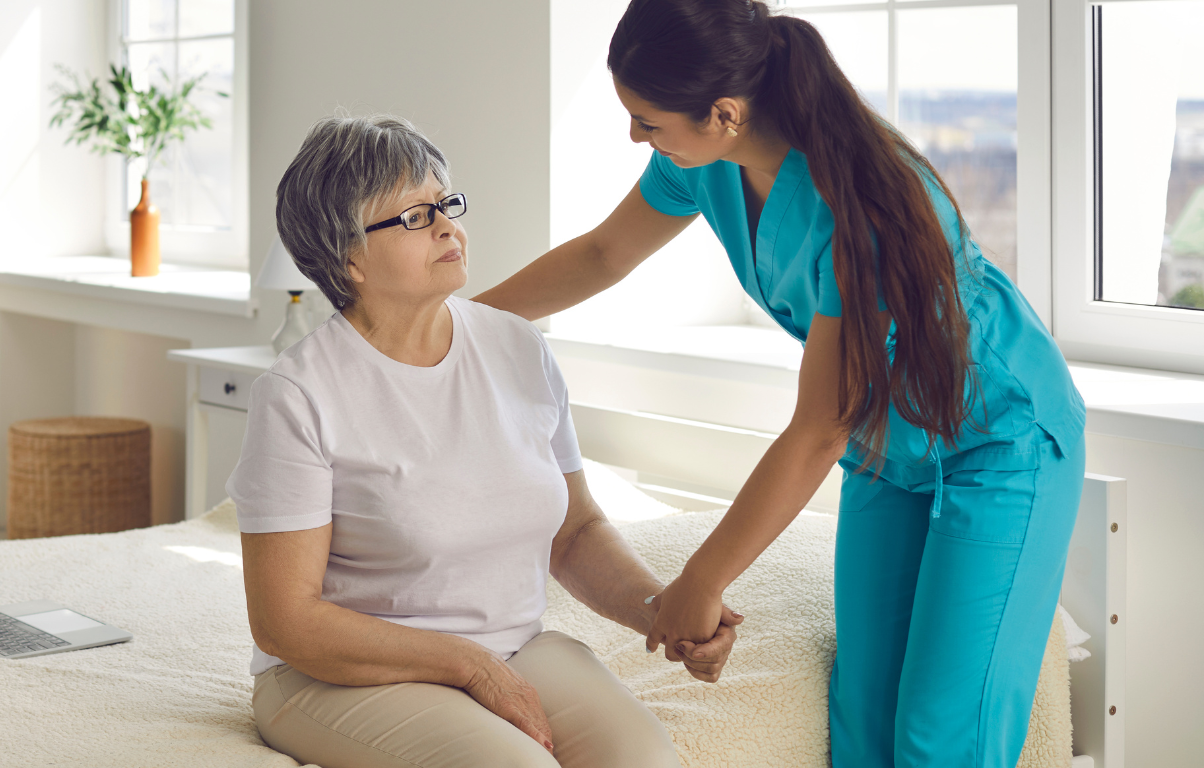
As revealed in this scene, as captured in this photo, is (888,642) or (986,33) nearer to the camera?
(888,642)

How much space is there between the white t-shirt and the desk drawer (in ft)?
5.61

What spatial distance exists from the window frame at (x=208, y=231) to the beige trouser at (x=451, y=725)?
2.83 metres

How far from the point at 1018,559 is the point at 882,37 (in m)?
1.45

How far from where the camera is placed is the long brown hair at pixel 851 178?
3.64 ft

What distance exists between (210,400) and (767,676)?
2042 mm

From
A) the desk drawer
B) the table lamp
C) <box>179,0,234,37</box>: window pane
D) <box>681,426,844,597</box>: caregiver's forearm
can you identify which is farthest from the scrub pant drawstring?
<box>179,0,234,37</box>: window pane

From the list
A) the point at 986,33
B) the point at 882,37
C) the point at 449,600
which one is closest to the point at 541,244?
the point at 882,37

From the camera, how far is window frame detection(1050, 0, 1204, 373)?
6.48ft

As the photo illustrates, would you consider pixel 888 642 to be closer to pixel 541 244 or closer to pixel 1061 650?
pixel 1061 650

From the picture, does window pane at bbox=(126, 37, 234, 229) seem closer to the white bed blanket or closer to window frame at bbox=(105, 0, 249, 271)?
window frame at bbox=(105, 0, 249, 271)

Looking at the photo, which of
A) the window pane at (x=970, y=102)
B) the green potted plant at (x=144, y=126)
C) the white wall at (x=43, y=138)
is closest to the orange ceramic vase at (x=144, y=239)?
the green potted plant at (x=144, y=126)

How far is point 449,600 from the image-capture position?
1.22 m

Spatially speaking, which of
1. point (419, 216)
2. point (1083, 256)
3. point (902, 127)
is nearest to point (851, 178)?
point (419, 216)

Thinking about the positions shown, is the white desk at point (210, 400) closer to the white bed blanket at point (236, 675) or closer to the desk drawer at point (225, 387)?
the desk drawer at point (225, 387)
